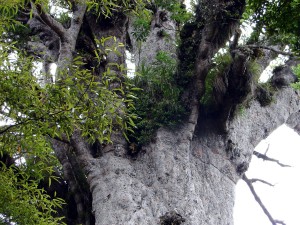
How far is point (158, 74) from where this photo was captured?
534 cm

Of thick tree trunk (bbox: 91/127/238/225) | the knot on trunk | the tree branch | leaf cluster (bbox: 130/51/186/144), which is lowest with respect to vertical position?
the knot on trunk

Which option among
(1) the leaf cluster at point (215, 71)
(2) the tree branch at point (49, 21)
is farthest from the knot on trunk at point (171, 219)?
(2) the tree branch at point (49, 21)

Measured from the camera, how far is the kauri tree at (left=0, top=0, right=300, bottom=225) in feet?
12.2

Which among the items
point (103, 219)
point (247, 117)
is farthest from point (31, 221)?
point (247, 117)

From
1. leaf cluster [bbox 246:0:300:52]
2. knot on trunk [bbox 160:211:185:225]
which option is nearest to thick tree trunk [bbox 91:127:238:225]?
knot on trunk [bbox 160:211:185:225]

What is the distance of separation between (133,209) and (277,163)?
9.79ft

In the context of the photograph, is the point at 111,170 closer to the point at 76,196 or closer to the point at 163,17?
the point at 76,196

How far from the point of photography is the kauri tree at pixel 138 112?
371 centimetres

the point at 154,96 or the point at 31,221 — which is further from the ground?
the point at 154,96

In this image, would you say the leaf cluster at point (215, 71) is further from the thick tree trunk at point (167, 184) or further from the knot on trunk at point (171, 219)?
the knot on trunk at point (171, 219)

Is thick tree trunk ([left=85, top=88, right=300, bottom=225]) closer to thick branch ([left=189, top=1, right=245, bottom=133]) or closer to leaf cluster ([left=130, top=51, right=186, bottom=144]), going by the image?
leaf cluster ([left=130, top=51, right=186, bottom=144])

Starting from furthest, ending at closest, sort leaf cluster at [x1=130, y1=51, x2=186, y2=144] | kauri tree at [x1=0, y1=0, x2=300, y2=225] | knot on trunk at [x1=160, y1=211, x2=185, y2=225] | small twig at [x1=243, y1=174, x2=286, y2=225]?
1. small twig at [x1=243, y1=174, x2=286, y2=225]
2. leaf cluster at [x1=130, y1=51, x2=186, y2=144]
3. knot on trunk at [x1=160, y1=211, x2=185, y2=225]
4. kauri tree at [x1=0, y1=0, x2=300, y2=225]

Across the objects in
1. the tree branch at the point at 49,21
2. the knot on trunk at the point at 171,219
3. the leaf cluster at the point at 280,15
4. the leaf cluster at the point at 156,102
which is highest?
the tree branch at the point at 49,21

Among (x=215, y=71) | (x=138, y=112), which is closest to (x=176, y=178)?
(x=138, y=112)
